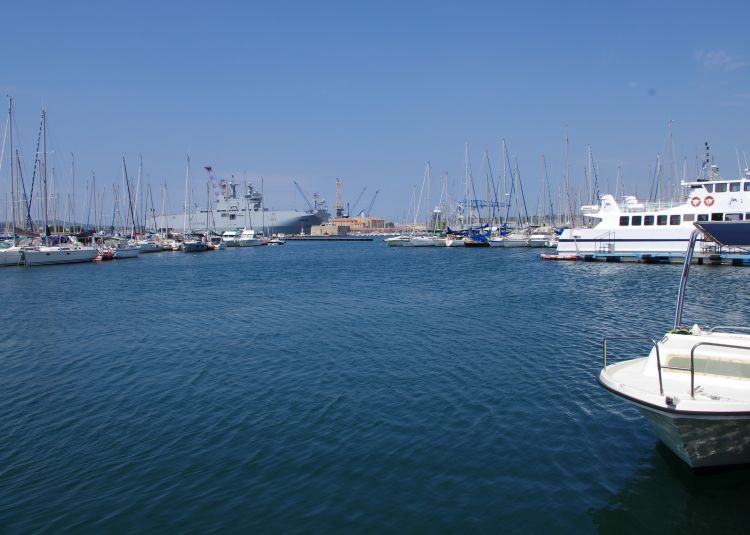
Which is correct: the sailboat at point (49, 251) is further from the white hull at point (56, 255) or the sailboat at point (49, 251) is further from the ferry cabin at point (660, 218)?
the ferry cabin at point (660, 218)

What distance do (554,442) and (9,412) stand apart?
12.8 metres

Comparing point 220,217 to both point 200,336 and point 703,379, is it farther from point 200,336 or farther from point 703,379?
point 703,379

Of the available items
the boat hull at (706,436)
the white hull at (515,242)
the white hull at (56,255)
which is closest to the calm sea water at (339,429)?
the boat hull at (706,436)

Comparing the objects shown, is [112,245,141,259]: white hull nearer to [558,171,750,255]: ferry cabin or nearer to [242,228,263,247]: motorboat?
[242,228,263,247]: motorboat

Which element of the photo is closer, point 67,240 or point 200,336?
point 200,336

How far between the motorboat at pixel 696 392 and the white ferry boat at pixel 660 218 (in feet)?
134

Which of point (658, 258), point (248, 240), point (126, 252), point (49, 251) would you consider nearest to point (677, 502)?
point (658, 258)

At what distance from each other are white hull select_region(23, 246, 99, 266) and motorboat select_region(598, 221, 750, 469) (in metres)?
67.6

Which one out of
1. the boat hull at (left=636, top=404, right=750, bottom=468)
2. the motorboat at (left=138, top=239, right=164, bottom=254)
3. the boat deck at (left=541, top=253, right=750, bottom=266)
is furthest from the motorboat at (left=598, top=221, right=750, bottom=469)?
the motorboat at (left=138, top=239, right=164, bottom=254)

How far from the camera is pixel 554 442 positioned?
10906mm

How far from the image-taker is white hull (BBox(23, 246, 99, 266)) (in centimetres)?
6200

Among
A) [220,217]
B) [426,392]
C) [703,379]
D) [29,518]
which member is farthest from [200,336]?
[220,217]

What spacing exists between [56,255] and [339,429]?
212ft

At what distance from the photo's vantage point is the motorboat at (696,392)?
8406mm
